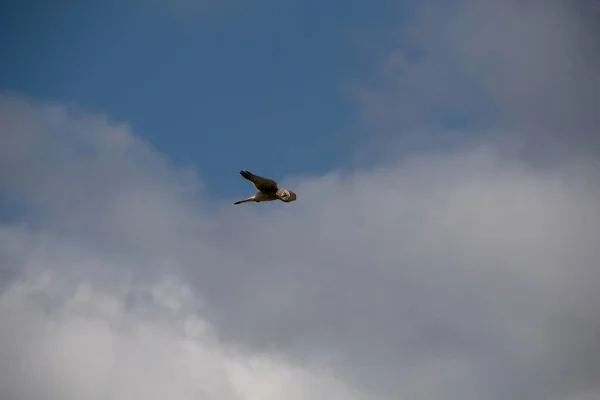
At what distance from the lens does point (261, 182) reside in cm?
6594

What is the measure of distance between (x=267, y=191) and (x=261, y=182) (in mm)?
1492

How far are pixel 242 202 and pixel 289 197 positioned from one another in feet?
14.9

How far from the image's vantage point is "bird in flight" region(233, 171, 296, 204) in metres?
65.5

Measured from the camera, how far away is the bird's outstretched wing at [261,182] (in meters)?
65.3

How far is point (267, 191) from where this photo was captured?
67.2 metres

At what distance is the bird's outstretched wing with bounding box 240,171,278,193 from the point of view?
214 feet

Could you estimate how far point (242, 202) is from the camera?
68.8 meters

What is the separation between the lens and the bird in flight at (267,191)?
6553 centimetres

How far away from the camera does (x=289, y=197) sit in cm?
6644
